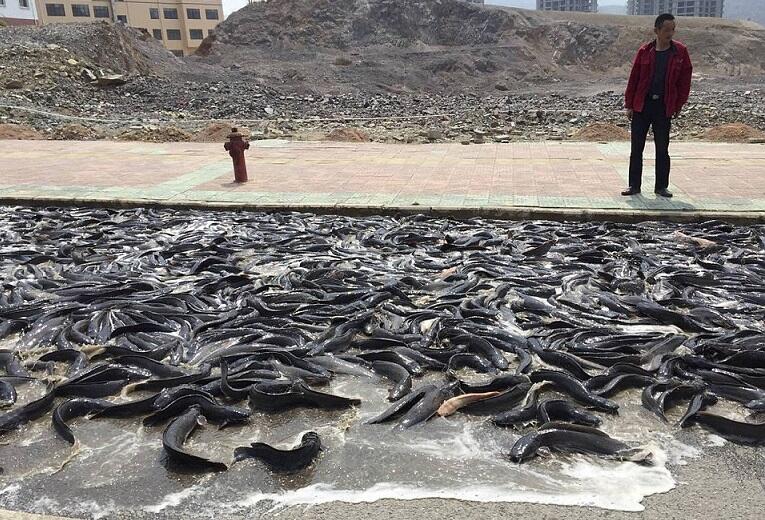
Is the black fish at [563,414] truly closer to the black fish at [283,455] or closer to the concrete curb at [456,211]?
the black fish at [283,455]

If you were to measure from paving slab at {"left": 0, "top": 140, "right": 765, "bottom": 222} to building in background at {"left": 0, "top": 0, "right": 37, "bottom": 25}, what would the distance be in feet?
184

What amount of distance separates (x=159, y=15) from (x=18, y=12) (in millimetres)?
18365

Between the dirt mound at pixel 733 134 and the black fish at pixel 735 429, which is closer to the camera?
the black fish at pixel 735 429

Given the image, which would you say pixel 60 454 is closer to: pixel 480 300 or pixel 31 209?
pixel 480 300

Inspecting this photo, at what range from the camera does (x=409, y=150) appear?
1329 cm

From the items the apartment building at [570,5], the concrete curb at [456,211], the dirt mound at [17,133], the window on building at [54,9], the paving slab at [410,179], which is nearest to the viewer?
the concrete curb at [456,211]

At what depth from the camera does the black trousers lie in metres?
8.00

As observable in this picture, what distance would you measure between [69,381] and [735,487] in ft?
11.7

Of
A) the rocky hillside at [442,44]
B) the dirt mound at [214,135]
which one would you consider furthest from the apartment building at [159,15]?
the dirt mound at [214,135]

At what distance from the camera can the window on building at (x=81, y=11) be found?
242 feet

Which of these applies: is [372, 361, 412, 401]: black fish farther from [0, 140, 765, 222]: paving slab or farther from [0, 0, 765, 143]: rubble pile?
[0, 0, 765, 143]: rubble pile

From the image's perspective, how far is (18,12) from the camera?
203 ft

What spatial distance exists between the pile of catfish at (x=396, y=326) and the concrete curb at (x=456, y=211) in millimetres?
245

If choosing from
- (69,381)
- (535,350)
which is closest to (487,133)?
(535,350)
